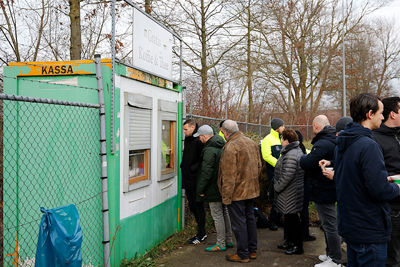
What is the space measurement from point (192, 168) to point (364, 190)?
10.1ft

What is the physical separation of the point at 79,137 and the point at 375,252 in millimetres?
3044

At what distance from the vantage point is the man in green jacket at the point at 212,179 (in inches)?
201

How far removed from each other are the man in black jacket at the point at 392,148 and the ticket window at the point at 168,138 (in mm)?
3112

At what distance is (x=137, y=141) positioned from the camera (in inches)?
184

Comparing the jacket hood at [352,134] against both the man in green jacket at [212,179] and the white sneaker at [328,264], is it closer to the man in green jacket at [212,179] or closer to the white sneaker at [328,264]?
the white sneaker at [328,264]

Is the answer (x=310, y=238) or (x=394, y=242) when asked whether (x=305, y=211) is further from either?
(x=394, y=242)

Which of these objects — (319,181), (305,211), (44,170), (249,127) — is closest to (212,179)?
(319,181)

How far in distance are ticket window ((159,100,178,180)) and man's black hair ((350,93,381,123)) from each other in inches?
120

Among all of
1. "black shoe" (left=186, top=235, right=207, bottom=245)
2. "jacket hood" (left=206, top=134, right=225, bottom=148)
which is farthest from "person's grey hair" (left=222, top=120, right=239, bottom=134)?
"black shoe" (left=186, top=235, right=207, bottom=245)

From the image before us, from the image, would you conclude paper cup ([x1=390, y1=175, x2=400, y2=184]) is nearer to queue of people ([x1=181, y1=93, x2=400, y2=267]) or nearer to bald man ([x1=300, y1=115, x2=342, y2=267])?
queue of people ([x1=181, y1=93, x2=400, y2=267])

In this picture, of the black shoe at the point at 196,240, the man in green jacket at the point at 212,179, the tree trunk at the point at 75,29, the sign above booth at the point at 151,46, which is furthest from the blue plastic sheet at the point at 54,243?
the tree trunk at the point at 75,29

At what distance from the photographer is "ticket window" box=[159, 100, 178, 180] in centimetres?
549

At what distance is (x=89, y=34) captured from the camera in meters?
12.6

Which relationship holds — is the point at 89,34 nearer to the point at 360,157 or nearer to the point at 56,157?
the point at 56,157
